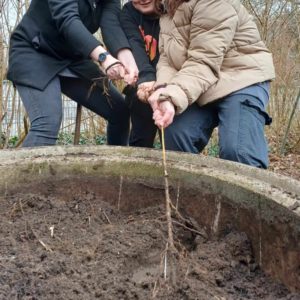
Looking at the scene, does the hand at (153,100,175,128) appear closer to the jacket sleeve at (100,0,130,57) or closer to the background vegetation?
the jacket sleeve at (100,0,130,57)

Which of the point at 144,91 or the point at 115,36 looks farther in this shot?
the point at 115,36

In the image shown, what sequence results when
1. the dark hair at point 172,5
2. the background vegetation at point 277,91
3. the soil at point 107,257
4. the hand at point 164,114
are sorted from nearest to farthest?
the soil at point 107,257, the hand at point 164,114, the dark hair at point 172,5, the background vegetation at point 277,91

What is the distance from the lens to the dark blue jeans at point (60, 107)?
103 inches

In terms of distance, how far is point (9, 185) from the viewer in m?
2.17

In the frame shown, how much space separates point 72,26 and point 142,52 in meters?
0.41

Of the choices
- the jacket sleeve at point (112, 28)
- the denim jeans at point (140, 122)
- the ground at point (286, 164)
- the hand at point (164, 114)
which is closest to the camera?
the hand at point (164, 114)

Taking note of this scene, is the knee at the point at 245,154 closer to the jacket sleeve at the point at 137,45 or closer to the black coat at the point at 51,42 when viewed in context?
the jacket sleeve at the point at 137,45

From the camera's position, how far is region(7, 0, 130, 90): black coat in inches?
105

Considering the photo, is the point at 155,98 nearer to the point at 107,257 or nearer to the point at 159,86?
the point at 159,86

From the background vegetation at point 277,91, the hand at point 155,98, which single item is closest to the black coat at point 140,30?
the hand at point 155,98

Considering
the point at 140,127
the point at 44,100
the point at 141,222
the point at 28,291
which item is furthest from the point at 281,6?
the point at 28,291

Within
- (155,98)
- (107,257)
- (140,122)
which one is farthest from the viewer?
(140,122)

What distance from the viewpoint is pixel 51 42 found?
2.73 metres

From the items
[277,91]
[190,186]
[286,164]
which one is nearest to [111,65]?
[190,186]
